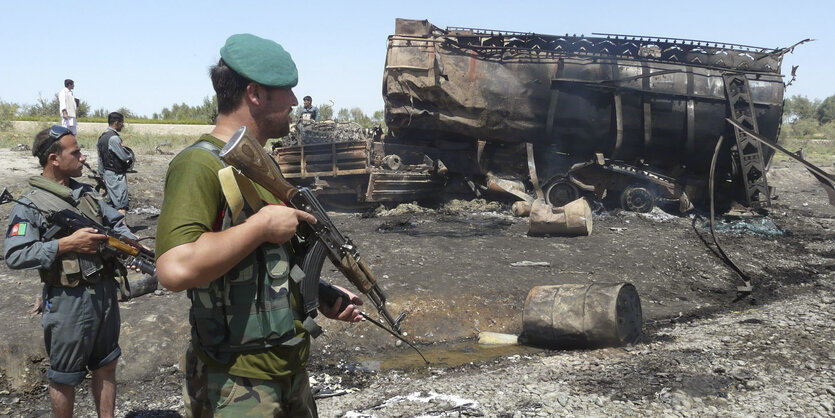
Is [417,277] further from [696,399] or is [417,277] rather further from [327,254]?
[327,254]

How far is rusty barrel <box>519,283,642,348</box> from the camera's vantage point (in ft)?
15.3

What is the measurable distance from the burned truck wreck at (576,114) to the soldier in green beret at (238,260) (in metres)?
9.17

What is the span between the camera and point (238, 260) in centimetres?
161

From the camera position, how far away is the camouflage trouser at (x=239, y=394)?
1.73 meters

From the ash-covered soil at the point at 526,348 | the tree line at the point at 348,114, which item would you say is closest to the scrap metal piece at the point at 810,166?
the ash-covered soil at the point at 526,348

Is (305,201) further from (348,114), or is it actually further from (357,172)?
(348,114)

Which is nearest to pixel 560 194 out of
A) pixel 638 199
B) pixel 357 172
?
pixel 638 199

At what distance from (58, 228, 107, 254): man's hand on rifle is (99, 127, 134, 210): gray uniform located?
4.83 meters

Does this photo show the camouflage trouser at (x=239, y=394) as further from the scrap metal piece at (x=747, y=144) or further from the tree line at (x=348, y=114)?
the tree line at (x=348, y=114)

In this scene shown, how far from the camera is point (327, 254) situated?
2.09 m

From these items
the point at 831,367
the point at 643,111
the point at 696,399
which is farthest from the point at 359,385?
the point at 643,111

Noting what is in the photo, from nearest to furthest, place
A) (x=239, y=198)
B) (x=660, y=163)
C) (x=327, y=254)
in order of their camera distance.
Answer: (x=239, y=198)
(x=327, y=254)
(x=660, y=163)

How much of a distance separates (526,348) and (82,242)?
348 centimetres

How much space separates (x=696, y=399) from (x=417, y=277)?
3.44 m
